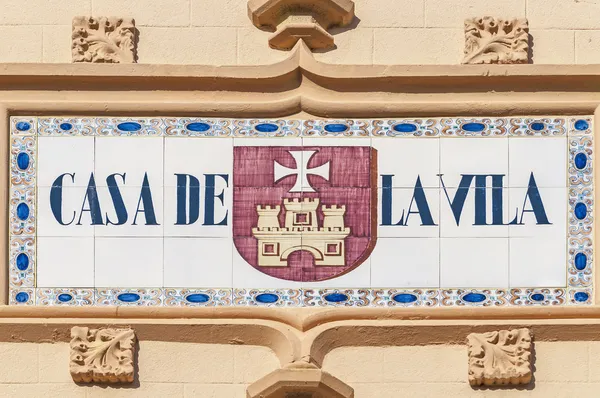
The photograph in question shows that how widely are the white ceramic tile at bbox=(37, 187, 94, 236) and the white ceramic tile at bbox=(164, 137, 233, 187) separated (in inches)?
17.7

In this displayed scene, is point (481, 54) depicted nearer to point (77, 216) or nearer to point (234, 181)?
point (234, 181)

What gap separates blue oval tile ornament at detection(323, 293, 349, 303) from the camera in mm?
9367

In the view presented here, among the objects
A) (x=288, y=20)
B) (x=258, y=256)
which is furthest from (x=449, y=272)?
(x=288, y=20)

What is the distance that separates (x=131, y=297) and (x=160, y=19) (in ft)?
4.88

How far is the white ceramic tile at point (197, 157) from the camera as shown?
9500 millimetres

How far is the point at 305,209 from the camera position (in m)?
9.47

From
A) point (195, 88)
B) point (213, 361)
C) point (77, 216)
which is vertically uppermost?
point (195, 88)

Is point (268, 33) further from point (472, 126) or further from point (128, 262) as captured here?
point (128, 262)

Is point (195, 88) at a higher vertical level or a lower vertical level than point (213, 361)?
higher

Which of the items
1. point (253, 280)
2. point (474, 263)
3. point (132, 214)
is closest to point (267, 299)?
point (253, 280)

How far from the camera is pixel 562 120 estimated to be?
31.4 ft

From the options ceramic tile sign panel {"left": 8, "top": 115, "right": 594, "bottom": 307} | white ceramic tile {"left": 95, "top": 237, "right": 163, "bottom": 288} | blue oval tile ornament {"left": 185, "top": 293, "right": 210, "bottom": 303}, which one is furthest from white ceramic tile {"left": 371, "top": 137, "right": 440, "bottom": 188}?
white ceramic tile {"left": 95, "top": 237, "right": 163, "bottom": 288}

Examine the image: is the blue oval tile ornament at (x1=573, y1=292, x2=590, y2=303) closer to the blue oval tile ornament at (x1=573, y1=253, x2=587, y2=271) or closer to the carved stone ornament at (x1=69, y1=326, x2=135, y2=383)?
the blue oval tile ornament at (x1=573, y1=253, x2=587, y2=271)

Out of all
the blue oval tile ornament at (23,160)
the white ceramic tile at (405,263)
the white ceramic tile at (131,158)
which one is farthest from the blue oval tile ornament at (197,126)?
the white ceramic tile at (405,263)
